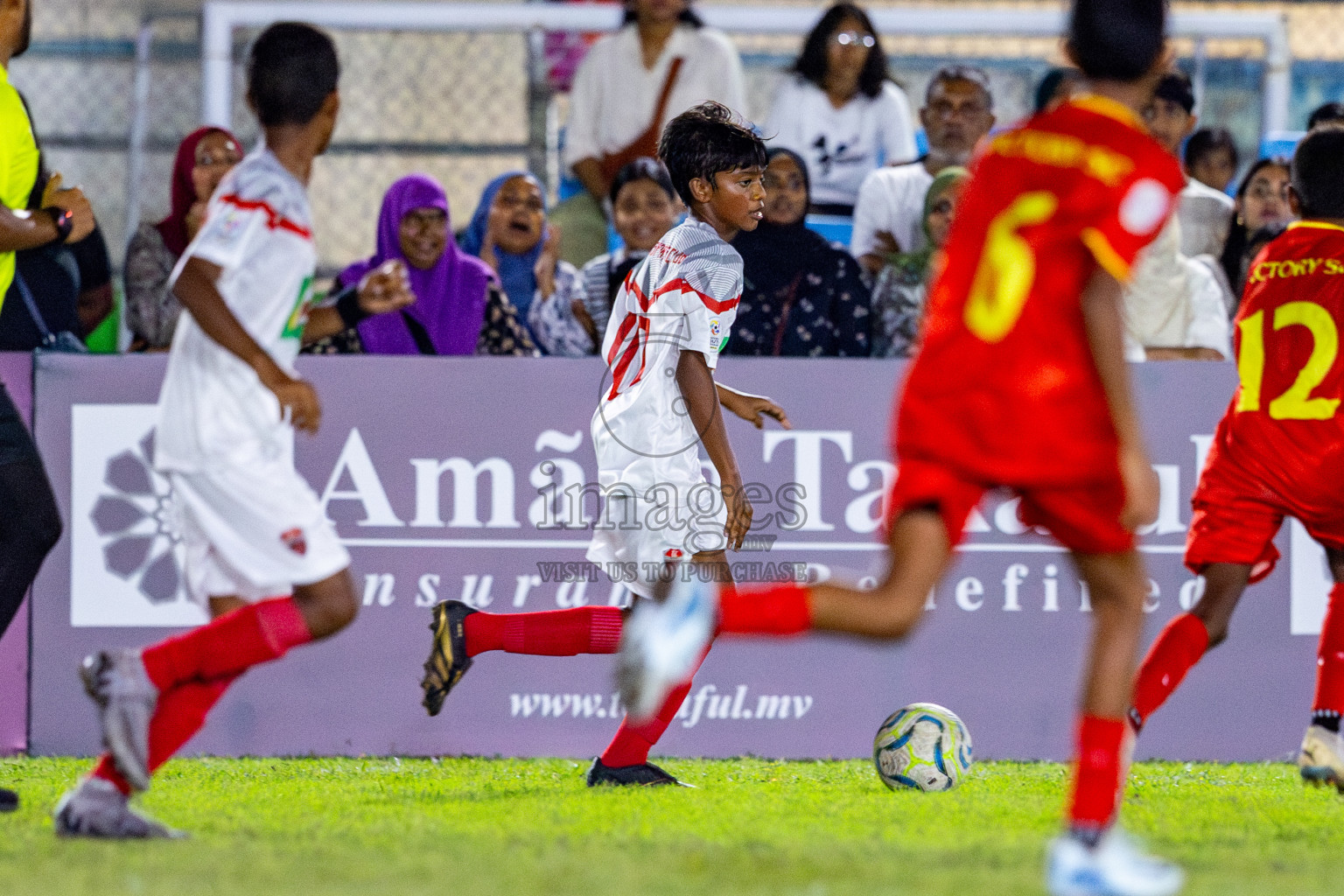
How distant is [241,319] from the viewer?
3.95 meters

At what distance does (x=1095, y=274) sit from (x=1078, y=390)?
237 mm

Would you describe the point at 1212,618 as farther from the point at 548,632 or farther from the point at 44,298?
the point at 44,298

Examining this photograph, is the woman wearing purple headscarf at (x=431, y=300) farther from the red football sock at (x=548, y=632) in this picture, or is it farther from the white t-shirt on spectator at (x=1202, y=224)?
the white t-shirt on spectator at (x=1202, y=224)

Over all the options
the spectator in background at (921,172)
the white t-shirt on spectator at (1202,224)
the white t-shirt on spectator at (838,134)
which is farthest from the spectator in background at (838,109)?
the white t-shirt on spectator at (1202,224)

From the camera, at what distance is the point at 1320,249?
4.93m

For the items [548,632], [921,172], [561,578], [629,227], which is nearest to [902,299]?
[921,172]

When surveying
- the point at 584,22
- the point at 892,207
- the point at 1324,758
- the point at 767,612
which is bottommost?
the point at 1324,758

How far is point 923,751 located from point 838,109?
3.94 meters

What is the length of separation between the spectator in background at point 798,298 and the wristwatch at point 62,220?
2906 mm

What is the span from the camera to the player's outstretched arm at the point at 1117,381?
3332mm

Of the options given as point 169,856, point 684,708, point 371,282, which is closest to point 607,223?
point 684,708

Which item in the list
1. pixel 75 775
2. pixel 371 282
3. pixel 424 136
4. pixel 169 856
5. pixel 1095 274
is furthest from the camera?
pixel 424 136

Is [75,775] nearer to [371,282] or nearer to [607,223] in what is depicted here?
[371,282]

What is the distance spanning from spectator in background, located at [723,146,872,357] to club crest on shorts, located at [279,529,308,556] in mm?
3153
